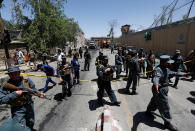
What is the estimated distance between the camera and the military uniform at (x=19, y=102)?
2.35m

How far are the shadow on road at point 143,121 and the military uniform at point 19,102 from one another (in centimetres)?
277

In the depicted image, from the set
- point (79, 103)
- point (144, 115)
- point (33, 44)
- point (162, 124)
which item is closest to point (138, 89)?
point (144, 115)

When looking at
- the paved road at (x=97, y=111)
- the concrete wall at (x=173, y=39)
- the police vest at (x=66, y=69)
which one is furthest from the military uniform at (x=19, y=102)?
the concrete wall at (x=173, y=39)

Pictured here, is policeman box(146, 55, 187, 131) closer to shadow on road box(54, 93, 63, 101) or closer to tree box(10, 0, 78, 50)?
shadow on road box(54, 93, 63, 101)

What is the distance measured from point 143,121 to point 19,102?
3.44 m

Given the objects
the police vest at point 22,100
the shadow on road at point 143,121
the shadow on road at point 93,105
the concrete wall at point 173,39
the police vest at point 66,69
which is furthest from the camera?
the concrete wall at point 173,39

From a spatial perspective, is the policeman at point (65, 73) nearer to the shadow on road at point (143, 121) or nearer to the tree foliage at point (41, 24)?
the shadow on road at point (143, 121)

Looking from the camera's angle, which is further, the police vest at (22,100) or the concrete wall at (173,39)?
the concrete wall at (173,39)

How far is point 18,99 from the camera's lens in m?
2.52

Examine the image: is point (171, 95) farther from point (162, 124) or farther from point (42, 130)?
point (42, 130)

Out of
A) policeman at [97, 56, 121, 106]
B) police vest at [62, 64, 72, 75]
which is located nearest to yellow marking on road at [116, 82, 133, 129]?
policeman at [97, 56, 121, 106]

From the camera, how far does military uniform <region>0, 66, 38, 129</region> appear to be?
235 centimetres

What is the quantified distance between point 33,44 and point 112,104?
14.8 meters

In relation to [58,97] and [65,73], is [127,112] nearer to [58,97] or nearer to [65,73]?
[65,73]
